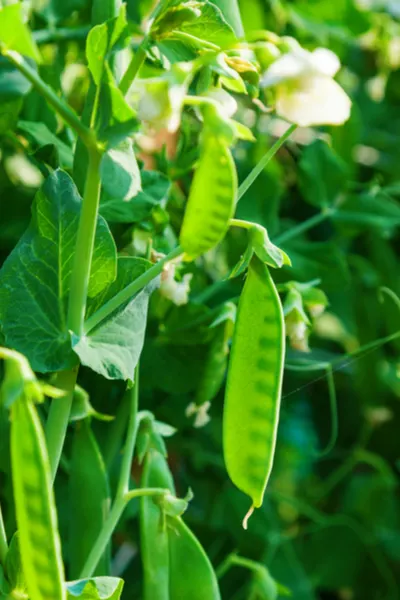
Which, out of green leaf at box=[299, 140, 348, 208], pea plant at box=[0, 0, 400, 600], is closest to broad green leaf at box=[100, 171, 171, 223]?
pea plant at box=[0, 0, 400, 600]

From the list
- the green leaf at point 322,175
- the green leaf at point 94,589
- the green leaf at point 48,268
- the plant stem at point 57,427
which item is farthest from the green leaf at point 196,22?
the green leaf at point 322,175

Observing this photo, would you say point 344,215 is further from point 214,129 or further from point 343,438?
point 214,129

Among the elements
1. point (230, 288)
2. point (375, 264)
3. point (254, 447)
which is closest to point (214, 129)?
point (254, 447)

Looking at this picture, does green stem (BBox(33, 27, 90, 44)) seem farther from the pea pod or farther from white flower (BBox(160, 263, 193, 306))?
the pea pod

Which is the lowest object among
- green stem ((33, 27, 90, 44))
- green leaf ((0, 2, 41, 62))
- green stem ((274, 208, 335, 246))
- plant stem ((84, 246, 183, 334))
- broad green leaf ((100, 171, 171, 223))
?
green stem ((274, 208, 335, 246))

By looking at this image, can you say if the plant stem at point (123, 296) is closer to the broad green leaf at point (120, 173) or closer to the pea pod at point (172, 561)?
the broad green leaf at point (120, 173)

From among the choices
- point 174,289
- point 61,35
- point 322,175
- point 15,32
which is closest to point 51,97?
point 15,32

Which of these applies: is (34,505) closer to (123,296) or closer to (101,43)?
(123,296)
